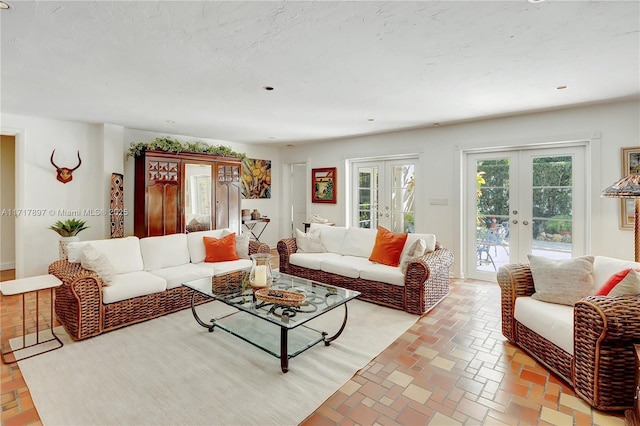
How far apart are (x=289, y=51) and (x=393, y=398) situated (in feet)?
8.34

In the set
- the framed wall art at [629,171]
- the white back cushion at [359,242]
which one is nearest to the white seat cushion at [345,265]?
the white back cushion at [359,242]

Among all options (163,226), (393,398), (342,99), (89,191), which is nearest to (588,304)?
(393,398)

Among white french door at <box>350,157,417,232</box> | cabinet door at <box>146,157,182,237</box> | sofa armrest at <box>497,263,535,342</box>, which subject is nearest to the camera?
sofa armrest at <box>497,263,535,342</box>

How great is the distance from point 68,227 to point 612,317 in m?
5.95

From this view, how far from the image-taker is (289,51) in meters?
2.44

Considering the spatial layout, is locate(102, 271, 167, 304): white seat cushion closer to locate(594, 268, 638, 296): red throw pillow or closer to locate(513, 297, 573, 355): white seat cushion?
locate(513, 297, 573, 355): white seat cushion

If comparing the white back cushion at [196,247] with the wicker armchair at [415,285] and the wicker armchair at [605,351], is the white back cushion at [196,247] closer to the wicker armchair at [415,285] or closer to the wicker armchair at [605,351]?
the wicker armchair at [415,285]

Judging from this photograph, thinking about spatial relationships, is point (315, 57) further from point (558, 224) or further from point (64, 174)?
point (64, 174)

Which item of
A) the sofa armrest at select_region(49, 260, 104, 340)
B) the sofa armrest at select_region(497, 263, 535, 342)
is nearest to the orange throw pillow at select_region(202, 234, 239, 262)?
the sofa armrest at select_region(49, 260, 104, 340)

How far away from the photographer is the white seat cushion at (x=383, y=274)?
11.7 ft

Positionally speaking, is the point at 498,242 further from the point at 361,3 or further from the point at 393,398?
the point at 361,3

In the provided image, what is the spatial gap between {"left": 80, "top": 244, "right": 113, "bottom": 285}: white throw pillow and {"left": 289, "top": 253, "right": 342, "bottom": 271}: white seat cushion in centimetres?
222

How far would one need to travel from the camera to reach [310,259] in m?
4.40

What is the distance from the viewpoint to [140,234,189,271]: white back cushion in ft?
12.5
